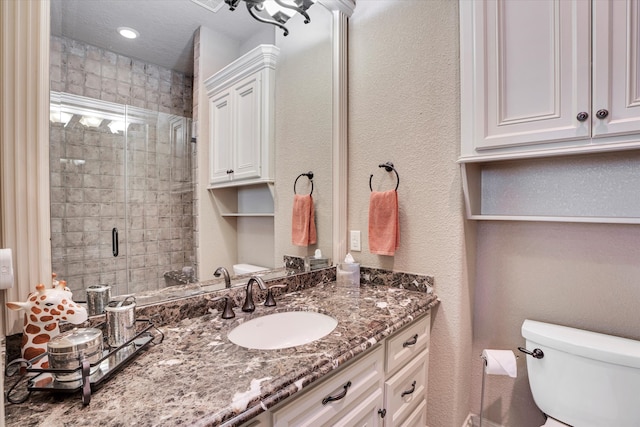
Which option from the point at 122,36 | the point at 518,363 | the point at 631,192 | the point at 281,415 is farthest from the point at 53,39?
the point at 518,363

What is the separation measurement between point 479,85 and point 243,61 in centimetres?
106

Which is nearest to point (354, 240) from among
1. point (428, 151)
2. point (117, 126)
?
point (428, 151)

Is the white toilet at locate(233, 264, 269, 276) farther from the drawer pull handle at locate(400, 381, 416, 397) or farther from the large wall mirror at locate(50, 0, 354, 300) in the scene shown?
the drawer pull handle at locate(400, 381, 416, 397)

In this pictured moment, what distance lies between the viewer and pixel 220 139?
1.40m

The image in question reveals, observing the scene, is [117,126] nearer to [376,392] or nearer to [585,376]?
[376,392]

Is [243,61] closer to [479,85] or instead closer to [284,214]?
[284,214]

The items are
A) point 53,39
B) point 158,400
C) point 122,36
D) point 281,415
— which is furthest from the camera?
point 122,36

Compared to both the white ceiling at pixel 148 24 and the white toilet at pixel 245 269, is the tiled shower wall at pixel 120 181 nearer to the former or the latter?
the white ceiling at pixel 148 24

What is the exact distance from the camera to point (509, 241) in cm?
156

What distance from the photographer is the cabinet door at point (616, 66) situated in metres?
1.06

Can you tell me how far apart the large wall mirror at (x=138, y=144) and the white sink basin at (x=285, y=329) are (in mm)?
314

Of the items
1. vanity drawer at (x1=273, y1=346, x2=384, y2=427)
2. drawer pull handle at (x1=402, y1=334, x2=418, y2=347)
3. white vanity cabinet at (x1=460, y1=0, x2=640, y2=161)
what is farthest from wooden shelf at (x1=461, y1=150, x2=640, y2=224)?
vanity drawer at (x1=273, y1=346, x2=384, y2=427)

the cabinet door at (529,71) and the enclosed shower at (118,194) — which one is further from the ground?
the cabinet door at (529,71)

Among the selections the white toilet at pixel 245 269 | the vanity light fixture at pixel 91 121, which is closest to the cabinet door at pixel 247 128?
the white toilet at pixel 245 269
